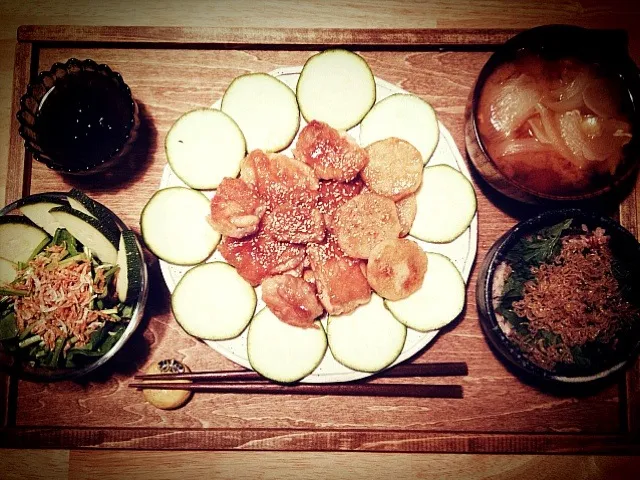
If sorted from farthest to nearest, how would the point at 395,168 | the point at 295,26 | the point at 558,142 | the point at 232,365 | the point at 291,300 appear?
the point at 295,26 < the point at 232,365 < the point at 395,168 < the point at 291,300 < the point at 558,142

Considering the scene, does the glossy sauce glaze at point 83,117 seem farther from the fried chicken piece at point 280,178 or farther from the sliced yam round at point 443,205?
the sliced yam round at point 443,205

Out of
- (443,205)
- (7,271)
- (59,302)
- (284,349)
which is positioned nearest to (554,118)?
(443,205)

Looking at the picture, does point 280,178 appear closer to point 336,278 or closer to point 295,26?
point 336,278

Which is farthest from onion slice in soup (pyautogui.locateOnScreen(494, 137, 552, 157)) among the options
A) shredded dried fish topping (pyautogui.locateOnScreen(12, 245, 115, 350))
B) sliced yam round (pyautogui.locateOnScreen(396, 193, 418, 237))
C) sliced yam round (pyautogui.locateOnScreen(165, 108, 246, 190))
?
shredded dried fish topping (pyautogui.locateOnScreen(12, 245, 115, 350))

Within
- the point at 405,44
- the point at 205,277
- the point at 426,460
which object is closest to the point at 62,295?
the point at 205,277

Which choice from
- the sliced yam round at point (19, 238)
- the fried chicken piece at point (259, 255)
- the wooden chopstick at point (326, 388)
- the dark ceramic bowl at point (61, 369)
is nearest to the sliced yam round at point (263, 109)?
the fried chicken piece at point (259, 255)
